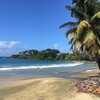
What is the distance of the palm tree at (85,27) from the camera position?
2239cm

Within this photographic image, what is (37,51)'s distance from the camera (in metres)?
182

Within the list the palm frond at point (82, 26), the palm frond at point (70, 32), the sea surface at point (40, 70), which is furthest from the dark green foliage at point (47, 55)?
the palm frond at point (82, 26)

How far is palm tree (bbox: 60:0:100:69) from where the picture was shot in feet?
73.5

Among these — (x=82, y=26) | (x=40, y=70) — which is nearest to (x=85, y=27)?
(x=82, y=26)

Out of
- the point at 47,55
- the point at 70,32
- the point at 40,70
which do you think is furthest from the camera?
the point at 47,55

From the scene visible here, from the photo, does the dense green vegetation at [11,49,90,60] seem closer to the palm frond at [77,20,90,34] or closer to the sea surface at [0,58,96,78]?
the sea surface at [0,58,96,78]

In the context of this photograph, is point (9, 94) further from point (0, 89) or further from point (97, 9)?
point (97, 9)

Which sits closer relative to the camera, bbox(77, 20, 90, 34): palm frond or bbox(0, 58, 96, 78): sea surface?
bbox(77, 20, 90, 34): palm frond

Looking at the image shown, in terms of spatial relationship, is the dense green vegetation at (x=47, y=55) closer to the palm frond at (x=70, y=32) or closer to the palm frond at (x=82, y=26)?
the palm frond at (x=70, y=32)

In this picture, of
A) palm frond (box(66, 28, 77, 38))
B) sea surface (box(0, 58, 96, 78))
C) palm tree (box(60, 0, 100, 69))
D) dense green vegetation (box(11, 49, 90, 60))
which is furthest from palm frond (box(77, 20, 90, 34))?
dense green vegetation (box(11, 49, 90, 60))

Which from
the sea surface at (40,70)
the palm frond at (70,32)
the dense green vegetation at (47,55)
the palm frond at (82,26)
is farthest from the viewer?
the dense green vegetation at (47,55)

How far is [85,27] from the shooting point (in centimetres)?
2284

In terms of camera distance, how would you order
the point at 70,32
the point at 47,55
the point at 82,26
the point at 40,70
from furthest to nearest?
the point at 47,55, the point at 40,70, the point at 70,32, the point at 82,26

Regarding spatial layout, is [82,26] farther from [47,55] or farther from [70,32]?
[47,55]
